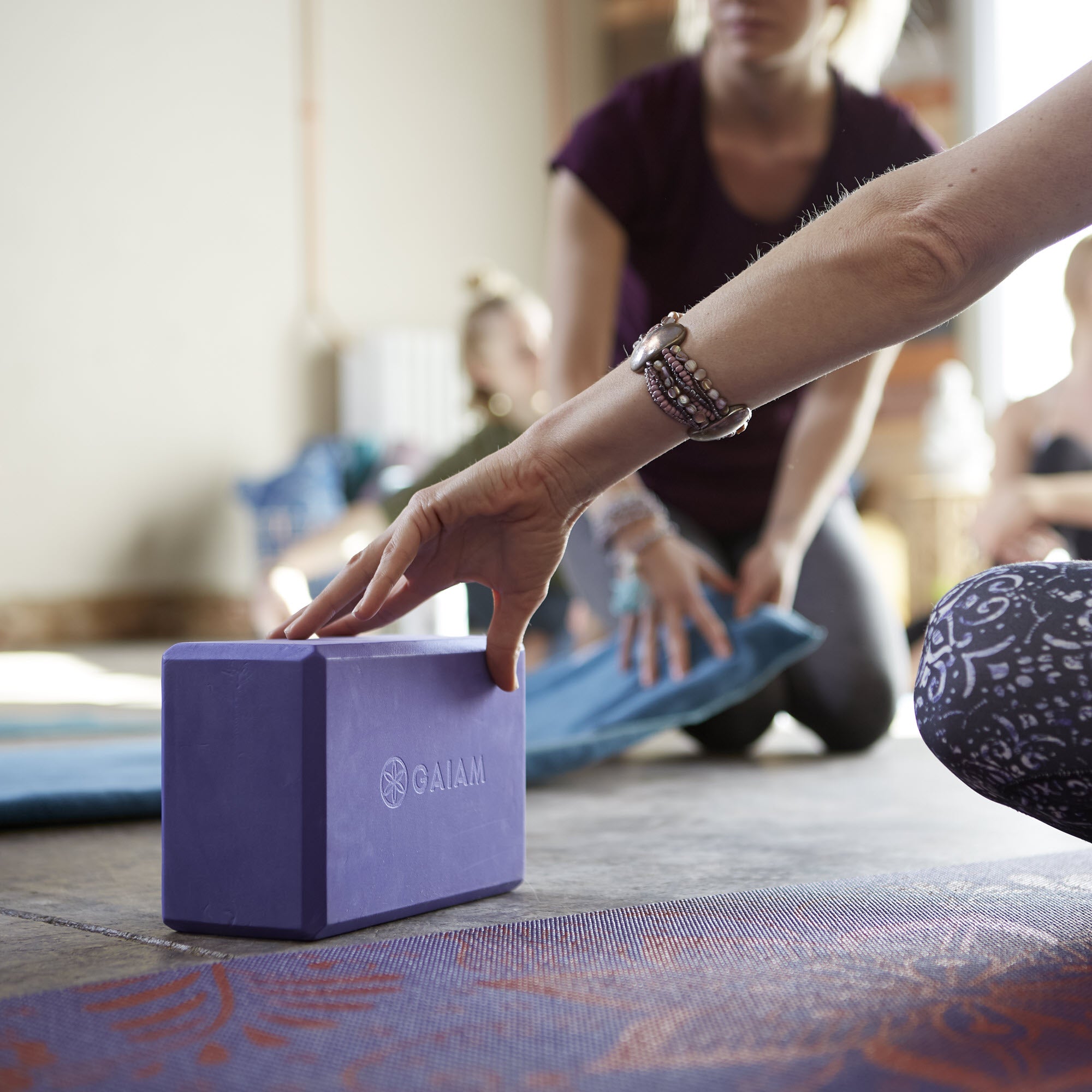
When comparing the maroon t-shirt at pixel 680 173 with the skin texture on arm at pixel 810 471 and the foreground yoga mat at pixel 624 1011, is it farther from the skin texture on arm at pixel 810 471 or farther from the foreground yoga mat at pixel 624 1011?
the foreground yoga mat at pixel 624 1011

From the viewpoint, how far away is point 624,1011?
72cm

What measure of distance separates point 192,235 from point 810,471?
368cm

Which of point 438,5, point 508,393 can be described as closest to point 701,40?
point 508,393

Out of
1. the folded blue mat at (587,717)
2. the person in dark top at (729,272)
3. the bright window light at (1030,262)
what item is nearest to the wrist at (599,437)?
the folded blue mat at (587,717)

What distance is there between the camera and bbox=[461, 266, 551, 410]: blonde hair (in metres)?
2.62

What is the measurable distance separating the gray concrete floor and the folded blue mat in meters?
0.04

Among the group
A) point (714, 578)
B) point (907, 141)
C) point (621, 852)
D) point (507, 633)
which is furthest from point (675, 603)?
point (507, 633)

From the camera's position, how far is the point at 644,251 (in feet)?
6.43

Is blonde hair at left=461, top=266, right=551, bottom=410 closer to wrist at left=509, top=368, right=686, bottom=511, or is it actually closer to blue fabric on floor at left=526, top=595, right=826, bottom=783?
blue fabric on floor at left=526, top=595, right=826, bottom=783

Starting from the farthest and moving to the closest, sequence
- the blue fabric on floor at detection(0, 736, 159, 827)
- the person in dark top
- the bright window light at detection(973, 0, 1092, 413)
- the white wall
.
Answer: the bright window light at detection(973, 0, 1092, 413)
the white wall
the person in dark top
the blue fabric on floor at detection(0, 736, 159, 827)

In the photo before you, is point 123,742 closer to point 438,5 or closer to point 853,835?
point 853,835

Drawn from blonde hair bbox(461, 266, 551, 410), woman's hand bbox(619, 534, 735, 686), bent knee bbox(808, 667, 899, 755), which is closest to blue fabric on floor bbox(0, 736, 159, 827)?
woman's hand bbox(619, 534, 735, 686)

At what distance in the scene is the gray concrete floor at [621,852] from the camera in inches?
35.0

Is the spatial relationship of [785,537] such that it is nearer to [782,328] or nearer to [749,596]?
[749,596]
